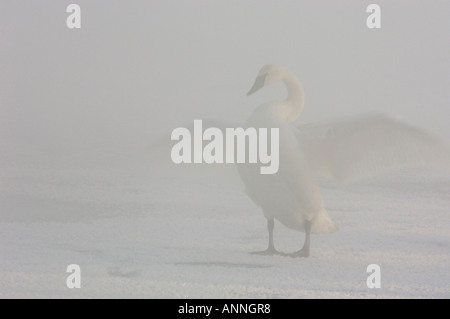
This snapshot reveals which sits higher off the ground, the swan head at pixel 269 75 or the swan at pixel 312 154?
the swan head at pixel 269 75

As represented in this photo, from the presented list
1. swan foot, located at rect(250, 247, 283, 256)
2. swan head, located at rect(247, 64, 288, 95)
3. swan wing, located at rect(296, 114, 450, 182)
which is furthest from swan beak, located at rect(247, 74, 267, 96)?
swan foot, located at rect(250, 247, 283, 256)

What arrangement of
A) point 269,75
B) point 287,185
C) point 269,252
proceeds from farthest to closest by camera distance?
1. point 269,75
2. point 269,252
3. point 287,185

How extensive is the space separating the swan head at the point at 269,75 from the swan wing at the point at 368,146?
28cm

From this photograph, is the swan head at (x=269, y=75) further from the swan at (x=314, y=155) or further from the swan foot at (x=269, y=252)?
the swan foot at (x=269, y=252)

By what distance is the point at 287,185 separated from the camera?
11.1ft

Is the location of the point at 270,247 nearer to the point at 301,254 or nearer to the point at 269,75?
the point at 301,254

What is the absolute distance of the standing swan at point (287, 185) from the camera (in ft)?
11.0

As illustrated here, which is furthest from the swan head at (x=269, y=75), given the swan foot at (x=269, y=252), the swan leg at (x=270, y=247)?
the swan foot at (x=269, y=252)

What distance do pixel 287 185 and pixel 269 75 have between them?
0.56 meters

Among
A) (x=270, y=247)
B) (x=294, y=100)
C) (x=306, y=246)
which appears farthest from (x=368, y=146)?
(x=270, y=247)

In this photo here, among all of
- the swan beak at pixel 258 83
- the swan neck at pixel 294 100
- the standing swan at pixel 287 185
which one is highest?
the swan beak at pixel 258 83

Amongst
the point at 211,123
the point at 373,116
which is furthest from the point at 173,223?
the point at 373,116

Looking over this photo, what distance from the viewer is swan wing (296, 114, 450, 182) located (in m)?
3.35

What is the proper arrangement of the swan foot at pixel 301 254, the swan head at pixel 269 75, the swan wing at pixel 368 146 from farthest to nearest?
the swan head at pixel 269 75, the swan foot at pixel 301 254, the swan wing at pixel 368 146
